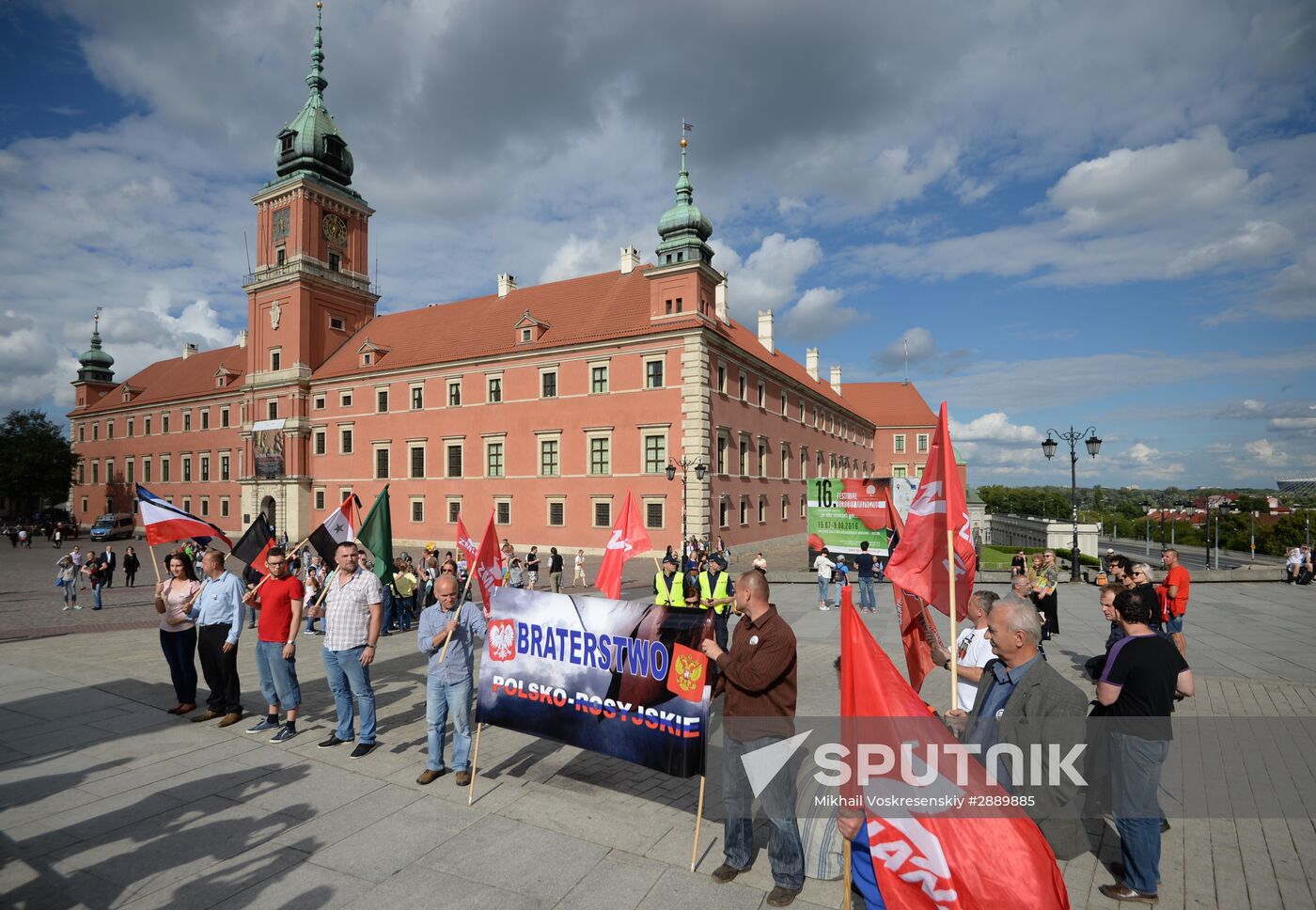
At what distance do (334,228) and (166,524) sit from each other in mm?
46158

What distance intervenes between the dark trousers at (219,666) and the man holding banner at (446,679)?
3346 millimetres

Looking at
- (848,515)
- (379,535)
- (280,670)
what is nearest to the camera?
(280,670)

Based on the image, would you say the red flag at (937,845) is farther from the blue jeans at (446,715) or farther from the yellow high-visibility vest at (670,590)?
the yellow high-visibility vest at (670,590)

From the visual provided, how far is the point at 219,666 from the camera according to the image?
8.10m

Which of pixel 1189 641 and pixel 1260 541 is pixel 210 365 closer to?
pixel 1189 641

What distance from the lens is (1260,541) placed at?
8038cm

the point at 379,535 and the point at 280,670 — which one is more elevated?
the point at 379,535

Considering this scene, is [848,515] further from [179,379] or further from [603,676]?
[179,379]

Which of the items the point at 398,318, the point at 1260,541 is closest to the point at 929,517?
the point at 398,318

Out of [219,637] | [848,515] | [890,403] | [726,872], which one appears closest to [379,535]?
[219,637]

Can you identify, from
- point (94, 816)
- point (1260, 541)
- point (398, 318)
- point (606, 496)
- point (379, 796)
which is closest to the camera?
point (94, 816)

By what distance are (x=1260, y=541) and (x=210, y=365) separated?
114532 millimetres

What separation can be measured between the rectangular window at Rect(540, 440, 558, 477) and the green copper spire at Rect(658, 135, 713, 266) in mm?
11131

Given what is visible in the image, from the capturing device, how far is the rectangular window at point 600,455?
34.6m
